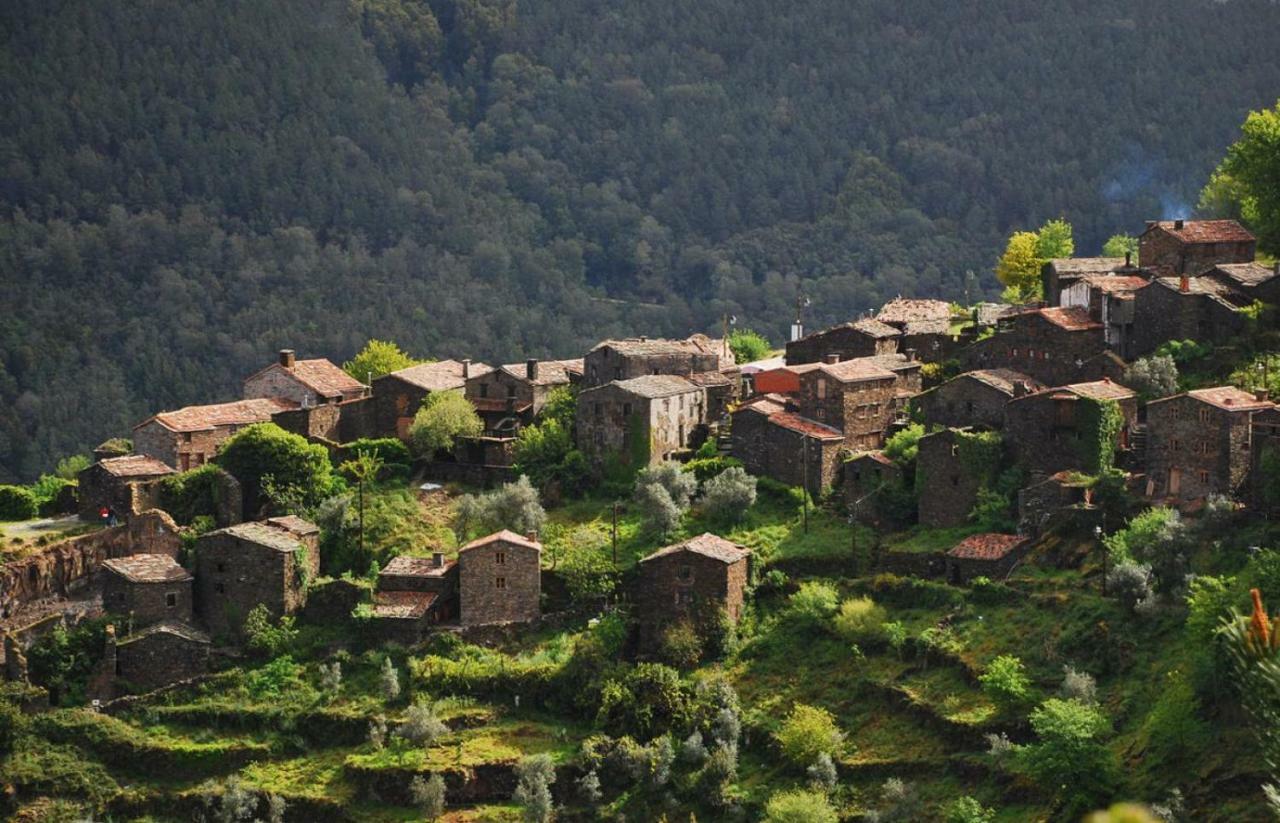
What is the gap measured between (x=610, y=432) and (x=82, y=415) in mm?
60498

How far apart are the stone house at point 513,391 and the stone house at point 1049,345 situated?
1551 centimetres

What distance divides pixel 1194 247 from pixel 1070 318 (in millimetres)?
7560

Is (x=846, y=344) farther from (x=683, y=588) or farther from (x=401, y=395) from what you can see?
(x=683, y=588)

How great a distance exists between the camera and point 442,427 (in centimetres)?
8425

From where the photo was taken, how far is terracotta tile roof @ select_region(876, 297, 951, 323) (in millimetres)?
93000

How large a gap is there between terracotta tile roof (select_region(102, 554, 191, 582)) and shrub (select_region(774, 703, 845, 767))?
1985 cm

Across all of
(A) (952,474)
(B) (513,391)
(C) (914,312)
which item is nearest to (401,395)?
(B) (513,391)

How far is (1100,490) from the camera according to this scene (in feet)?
236

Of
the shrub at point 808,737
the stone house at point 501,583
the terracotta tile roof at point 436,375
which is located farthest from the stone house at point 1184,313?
the terracotta tile roof at point 436,375

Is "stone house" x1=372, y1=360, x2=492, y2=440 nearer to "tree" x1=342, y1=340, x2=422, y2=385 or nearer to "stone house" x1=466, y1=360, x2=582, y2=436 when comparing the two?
"stone house" x1=466, y1=360, x2=582, y2=436

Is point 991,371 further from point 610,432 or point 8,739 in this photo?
point 8,739

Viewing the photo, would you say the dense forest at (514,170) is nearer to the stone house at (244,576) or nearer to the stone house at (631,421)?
the stone house at (631,421)

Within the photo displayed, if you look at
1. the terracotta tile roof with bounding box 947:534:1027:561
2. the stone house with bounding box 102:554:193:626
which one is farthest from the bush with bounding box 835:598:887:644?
the stone house with bounding box 102:554:193:626

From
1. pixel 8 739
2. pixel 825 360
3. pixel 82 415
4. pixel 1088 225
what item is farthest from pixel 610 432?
pixel 1088 225
